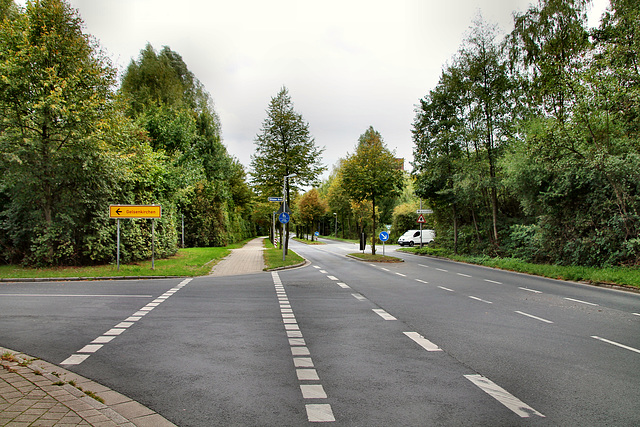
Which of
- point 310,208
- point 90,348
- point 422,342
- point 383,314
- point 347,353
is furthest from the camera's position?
point 310,208

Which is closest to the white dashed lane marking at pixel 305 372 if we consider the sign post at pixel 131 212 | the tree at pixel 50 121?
the sign post at pixel 131 212

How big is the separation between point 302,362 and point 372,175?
2310 centimetres

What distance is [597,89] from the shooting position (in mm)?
15125

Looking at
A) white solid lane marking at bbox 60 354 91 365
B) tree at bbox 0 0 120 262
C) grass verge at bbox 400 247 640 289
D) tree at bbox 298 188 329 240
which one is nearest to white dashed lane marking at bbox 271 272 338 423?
white solid lane marking at bbox 60 354 91 365

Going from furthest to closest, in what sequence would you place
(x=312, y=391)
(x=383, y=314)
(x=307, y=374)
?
1. (x=383, y=314)
2. (x=307, y=374)
3. (x=312, y=391)

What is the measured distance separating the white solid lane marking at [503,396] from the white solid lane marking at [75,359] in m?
4.70

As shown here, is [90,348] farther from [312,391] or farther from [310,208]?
[310,208]

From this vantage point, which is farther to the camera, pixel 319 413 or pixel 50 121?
pixel 50 121

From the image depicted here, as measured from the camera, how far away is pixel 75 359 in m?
5.28

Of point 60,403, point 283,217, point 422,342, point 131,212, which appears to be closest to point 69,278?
point 131,212

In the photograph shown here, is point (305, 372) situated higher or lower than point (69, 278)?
lower

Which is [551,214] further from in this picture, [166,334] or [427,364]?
[166,334]

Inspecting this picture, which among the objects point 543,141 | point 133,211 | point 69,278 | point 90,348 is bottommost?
point 90,348

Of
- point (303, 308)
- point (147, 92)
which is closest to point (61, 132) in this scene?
point (303, 308)
